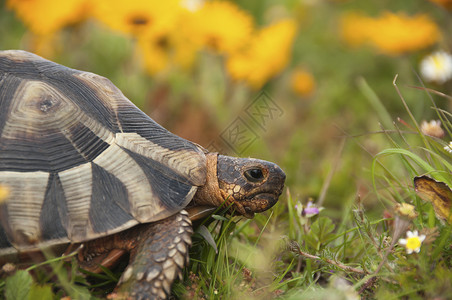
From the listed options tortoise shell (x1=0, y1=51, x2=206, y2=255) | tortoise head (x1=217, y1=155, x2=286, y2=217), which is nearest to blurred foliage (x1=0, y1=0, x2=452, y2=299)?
tortoise head (x1=217, y1=155, x2=286, y2=217)

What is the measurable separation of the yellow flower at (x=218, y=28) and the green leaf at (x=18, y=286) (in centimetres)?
323

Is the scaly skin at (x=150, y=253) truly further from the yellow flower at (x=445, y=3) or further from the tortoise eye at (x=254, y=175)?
the yellow flower at (x=445, y=3)

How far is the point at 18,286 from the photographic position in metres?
1.67

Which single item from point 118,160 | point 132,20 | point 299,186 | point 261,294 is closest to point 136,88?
point 132,20

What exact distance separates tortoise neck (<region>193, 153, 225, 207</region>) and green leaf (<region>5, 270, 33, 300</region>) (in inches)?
28.1

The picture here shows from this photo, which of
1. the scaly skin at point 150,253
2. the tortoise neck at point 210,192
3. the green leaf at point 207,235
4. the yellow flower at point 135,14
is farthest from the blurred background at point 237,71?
the scaly skin at point 150,253

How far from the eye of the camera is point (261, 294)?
190cm

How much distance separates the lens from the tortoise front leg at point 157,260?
1.73m

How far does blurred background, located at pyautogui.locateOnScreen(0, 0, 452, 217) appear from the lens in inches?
165

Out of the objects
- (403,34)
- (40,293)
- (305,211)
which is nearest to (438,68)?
(403,34)

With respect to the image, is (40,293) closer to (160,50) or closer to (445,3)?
(160,50)

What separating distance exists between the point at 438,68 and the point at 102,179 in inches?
145

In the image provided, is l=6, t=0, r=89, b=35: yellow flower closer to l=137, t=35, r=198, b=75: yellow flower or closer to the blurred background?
the blurred background

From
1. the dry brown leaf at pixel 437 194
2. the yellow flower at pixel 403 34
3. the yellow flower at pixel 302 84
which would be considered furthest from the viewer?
the yellow flower at pixel 302 84
